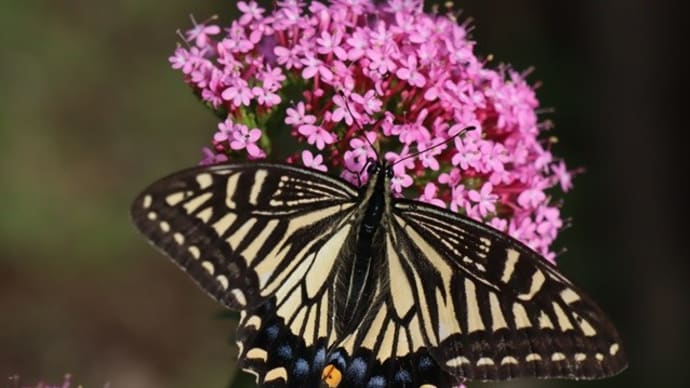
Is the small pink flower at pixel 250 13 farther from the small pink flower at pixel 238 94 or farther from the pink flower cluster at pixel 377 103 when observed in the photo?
the small pink flower at pixel 238 94

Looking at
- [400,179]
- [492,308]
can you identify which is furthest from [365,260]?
[492,308]

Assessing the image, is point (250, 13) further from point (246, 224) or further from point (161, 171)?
point (161, 171)

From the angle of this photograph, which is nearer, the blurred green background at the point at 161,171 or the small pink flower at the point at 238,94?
the small pink flower at the point at 238,94

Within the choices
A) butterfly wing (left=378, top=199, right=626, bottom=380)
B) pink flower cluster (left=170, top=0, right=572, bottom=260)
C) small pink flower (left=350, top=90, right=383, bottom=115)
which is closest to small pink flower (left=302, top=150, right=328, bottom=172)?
pink flower cluster (left=170, top=0, right=572, bottom=260)

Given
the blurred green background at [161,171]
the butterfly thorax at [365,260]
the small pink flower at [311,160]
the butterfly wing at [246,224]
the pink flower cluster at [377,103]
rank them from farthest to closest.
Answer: the blurred green background at [161,171]
the pink flower cluster at [377,103]
the small pink flower at [311,160]
the butterfly thorax at [365,260]
the butterfly wing at [246,224]

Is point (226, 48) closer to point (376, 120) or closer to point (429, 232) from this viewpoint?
point (376, 120)

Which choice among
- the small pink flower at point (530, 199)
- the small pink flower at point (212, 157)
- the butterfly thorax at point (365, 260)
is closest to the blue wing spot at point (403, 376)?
the butterfly thorax at point (365, 260)

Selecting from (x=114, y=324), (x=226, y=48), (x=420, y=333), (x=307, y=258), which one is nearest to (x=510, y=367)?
(x=420, y=333)

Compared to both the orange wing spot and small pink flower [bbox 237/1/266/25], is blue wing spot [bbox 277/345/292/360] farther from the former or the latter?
small pink flower [bbox 237/1/266/25]
